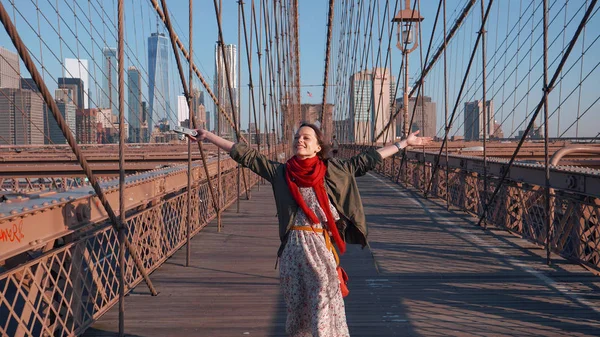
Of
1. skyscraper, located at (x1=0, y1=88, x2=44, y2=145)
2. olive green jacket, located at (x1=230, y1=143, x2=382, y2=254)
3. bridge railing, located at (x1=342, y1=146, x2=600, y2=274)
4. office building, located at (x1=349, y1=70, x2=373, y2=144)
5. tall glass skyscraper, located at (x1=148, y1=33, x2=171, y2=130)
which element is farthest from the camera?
office building, located at (x1=349, y1=70, x2=373, y2=144)

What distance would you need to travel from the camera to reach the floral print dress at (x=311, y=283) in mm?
3281

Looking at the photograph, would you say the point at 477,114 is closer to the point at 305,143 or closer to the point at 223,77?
the point at 223,77

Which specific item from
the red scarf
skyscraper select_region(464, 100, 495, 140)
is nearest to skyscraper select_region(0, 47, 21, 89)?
the red scarf

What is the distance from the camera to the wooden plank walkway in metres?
4.57

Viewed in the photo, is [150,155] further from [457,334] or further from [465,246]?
[457,334]

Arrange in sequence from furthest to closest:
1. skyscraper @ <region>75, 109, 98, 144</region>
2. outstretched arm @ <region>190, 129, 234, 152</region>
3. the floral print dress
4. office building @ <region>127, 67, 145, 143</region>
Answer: skyscraper @ <region>75, 109, 98, 144</region>
office building @ <region>127, 67, 145, 143</region>
outstretched arm @ <region>190, 129, 234, 152</region>
the floral print dress

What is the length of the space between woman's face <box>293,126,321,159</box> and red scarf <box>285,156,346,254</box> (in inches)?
1.6

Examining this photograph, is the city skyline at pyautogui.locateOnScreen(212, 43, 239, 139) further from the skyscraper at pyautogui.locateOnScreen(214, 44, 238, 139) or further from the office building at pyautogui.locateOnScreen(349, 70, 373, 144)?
the office building at pyautogui.locateOnScreen(349, 70, 373, 144)

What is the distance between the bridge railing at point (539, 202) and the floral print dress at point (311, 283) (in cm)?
330

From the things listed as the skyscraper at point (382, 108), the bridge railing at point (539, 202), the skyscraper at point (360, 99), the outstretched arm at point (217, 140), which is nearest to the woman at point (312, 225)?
the outstretched arm at point (217, 140)

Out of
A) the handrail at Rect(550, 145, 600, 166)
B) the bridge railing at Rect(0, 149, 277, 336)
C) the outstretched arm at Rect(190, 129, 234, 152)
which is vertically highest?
the outstretched arm at Rect(190, 129, 234, 152)

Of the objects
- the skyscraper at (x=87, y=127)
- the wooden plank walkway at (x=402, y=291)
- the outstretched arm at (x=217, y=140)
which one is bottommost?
the wooden plank walkway at (x=402, y=291)

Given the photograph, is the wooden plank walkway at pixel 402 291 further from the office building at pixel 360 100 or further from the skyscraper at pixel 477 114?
the office building at pixel 360 100

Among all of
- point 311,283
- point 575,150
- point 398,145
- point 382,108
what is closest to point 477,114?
point 382,108
